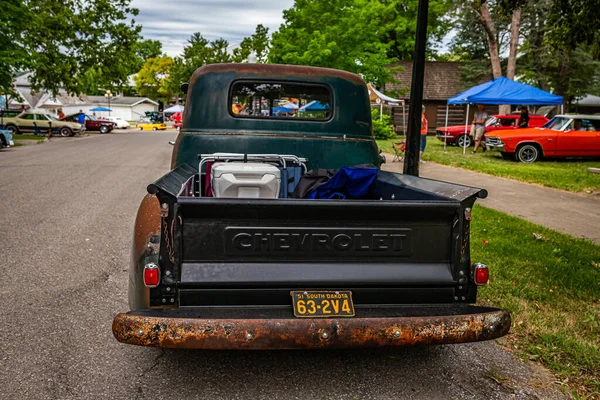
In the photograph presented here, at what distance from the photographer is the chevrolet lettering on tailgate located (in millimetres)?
3104

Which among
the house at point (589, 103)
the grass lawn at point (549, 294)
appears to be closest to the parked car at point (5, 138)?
the grass lawn at point (549, 294)

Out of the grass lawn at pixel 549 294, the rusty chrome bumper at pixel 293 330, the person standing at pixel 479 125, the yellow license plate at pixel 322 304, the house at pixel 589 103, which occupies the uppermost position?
the house at pixel 589 103

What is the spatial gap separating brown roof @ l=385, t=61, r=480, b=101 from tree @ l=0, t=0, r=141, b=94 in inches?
727

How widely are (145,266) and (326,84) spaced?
3.13m

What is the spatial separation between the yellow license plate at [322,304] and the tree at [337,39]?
23.6 m

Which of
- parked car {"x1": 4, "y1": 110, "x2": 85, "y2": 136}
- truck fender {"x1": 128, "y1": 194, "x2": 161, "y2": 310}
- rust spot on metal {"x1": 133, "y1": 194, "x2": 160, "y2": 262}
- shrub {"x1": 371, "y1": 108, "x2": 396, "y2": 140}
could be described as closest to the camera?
truck fender {"x1": 128, "y1": 194, "x2": 161, "y2": 310}

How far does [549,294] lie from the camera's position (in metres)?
5.06

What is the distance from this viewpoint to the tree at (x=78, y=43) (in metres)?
34.1

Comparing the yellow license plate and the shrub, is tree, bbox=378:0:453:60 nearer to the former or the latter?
the shrub

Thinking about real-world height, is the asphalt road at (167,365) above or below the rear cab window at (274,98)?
below

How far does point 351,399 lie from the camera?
3.22 metres

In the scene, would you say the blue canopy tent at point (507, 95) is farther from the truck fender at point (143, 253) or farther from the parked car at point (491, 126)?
the truck fender at point (143, 253)

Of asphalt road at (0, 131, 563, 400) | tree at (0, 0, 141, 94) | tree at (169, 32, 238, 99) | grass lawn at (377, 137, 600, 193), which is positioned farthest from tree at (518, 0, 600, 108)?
tree at (169, 32, 238, 99)

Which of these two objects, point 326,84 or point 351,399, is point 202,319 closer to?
point 351,399
